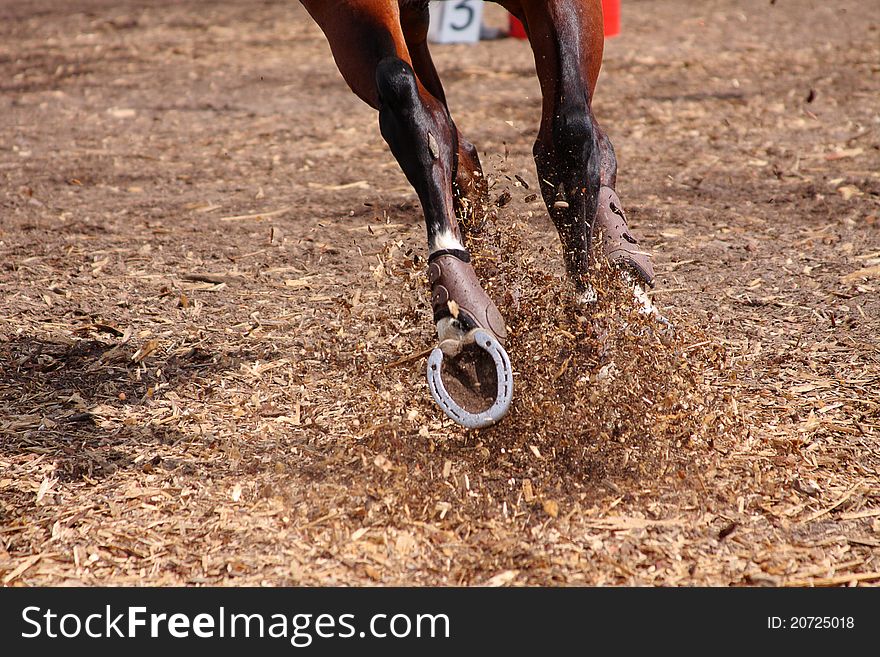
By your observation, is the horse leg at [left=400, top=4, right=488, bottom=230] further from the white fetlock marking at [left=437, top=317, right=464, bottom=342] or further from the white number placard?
the white number placard

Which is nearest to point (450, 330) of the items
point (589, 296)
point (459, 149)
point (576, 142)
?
point (589, 296)

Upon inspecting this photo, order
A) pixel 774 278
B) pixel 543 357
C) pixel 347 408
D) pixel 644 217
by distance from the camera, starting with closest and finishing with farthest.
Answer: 1. pixel 543 357
2. pixel 347 408
3. pixel 774 278
4. pixel 644 217

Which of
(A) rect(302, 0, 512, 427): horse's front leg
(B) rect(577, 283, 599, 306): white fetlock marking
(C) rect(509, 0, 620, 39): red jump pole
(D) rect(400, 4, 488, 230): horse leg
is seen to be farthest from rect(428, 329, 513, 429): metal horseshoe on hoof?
(C) rect(509, 0, 620, 39): red jump pole

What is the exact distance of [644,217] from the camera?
4648mm

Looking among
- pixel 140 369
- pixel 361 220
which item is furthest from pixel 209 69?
pixel 140 369

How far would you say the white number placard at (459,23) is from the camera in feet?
27.7

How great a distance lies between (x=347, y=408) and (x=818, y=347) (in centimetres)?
153

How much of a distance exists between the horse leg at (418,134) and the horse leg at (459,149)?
9.8 inches

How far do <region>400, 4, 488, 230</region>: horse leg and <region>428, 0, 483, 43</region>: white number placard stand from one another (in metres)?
5.54

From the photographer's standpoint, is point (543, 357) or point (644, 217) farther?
point (644, 217)

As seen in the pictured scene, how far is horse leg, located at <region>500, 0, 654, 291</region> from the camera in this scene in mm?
2609

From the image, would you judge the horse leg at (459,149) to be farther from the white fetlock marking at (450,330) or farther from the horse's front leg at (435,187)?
the white fetlock marking at (450,330)

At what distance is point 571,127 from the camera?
2.60 m

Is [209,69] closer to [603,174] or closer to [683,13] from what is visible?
[683,13]
